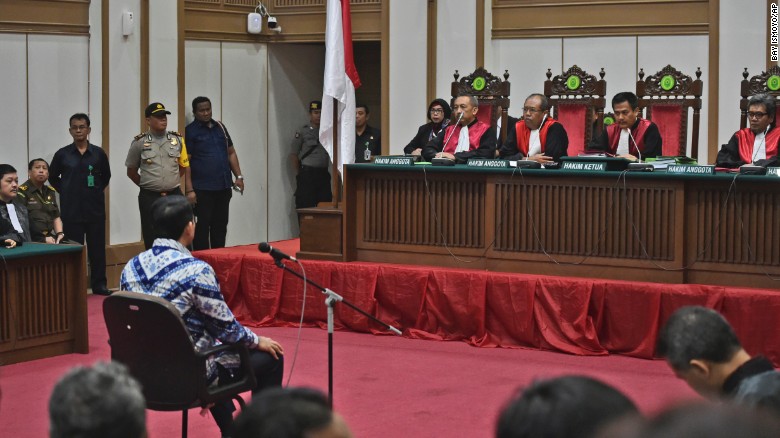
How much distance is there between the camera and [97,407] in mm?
1606

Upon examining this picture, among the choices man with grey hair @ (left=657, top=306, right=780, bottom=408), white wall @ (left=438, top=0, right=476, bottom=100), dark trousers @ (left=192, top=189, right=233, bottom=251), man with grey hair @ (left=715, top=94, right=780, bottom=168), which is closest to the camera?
man with grey hair @ (left=657, top=306, right=780, bottom=408)

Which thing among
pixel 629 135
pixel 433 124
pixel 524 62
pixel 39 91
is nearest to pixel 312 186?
pixel 433 124

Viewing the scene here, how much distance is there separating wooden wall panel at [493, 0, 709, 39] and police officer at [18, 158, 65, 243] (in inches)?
168

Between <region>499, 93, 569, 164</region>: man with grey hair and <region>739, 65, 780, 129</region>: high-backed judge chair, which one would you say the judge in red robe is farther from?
<region>739, 65, 780, 129</region>: high-backed judge chair

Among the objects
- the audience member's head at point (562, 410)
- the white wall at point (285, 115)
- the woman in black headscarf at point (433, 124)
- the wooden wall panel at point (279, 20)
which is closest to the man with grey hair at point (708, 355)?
the audience member's head at point (562, 410)

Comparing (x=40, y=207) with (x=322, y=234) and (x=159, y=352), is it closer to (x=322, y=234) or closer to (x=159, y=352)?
(x=322, y=234)

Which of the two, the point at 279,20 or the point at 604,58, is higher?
the point at 279,20

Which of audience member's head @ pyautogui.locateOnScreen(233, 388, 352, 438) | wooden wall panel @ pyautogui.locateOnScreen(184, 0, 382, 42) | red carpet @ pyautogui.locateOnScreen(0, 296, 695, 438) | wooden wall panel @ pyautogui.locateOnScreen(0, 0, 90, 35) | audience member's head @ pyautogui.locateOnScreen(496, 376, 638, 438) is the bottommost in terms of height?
red carpet @ pyautogui.locateOnScreen(0, 296, 695, 438)

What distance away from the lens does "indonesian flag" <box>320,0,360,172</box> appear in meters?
7.24

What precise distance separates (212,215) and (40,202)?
7.12ft

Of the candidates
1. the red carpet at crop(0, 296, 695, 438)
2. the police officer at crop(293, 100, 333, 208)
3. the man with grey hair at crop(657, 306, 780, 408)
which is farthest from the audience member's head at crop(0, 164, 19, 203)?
the man with grey hair at crop(657, 306, 780, 408)

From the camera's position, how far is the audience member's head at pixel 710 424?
874mm

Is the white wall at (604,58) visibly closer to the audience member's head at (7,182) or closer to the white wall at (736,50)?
the white wall at (736,50)

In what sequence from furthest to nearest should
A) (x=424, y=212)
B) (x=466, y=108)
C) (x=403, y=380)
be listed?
(x=466, y=108)
(x=424, y=212)
(x=403, y=380)
